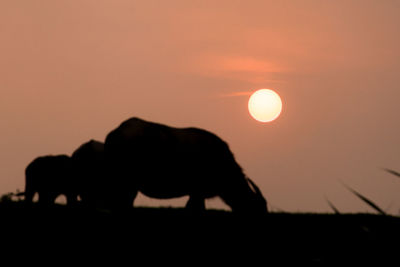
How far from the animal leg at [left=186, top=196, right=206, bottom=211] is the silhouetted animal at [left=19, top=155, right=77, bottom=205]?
5331 mm

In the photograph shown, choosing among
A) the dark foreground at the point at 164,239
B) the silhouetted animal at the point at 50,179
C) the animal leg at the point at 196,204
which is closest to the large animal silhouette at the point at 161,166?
the animal leg at the point at 196,204

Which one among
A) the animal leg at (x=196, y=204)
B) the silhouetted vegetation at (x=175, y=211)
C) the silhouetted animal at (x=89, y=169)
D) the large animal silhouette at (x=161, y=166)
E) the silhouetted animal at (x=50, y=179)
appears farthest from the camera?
the silhouetted animal at (x=50, y=179)

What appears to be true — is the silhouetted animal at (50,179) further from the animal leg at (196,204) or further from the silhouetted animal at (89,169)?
the animal leg at (196,204)

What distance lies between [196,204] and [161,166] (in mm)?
1085

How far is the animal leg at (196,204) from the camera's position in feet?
40.8

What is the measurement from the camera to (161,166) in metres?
12.7

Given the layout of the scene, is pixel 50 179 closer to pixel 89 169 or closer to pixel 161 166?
pixel 89 169

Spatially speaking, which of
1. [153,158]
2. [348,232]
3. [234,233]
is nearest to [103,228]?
[234,233]

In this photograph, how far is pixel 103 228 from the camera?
7562 millimetres

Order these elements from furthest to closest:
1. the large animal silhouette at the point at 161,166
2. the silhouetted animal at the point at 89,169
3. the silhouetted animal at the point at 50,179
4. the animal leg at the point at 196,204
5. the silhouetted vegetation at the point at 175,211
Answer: the silhouetted animal at the point at 50,179
the silhouetted animal at the point at 89,169
the large animal silhouette at the point at 161,166
the animal leg at the point at 196,204
the silhouetted vegetation at the point at 175,211

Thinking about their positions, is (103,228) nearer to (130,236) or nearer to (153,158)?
(130,236)

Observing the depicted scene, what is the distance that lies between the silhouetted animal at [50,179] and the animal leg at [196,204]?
5331 mm

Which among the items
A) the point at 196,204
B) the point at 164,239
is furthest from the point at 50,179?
the point at 164,239

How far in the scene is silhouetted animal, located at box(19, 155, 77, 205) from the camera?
16781 millimetres
